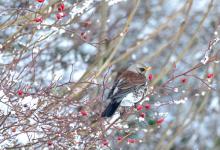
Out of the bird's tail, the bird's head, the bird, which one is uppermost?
the bird's head

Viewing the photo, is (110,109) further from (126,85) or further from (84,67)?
(84,67)

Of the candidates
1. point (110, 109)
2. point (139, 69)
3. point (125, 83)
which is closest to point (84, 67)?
point (139, 69)

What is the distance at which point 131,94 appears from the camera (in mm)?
5293

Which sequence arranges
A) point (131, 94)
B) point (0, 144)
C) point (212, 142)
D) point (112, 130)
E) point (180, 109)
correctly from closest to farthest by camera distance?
point (0, 144) → point (112, 130) → point (131, 94) → point (180, 109) → point (212, 142)

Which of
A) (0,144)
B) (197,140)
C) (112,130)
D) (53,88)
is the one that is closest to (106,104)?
(112,130)

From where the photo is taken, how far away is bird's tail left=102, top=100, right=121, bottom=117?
15.0 feet

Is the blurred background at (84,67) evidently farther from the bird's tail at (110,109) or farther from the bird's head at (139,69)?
the bird's head at (139,69)

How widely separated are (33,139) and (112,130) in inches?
24.8

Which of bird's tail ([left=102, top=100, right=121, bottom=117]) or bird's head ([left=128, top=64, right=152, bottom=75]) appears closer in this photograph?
bird's tail ([left=102, top=100, right=121, bottom=117])

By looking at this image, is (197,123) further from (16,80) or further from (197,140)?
(16,80)

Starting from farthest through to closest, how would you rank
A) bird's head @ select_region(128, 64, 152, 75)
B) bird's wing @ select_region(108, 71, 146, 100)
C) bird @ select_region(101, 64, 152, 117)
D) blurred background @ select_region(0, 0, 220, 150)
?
bird's head @ select_region(128, 64, 152, 75) → bird's wing @ select_region(108, 71, 146, 100) → bird @ select_region(101, 64, 152, 117) → blurred background @ select_region(0, 0, 220, 150)

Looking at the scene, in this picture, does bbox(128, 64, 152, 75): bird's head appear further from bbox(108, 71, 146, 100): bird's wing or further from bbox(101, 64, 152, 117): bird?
bbox(108, 71, 146, 100): bird's wing

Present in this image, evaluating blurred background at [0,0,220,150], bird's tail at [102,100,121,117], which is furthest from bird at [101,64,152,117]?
blurred background at [0,0,220,150]

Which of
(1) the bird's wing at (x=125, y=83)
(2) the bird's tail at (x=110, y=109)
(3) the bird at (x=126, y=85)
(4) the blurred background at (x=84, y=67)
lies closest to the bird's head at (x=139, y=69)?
(3) the bird at (x=126, y=85)
